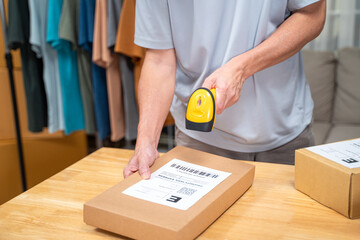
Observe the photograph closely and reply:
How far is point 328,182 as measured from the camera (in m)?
0.76

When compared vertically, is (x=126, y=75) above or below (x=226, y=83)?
below

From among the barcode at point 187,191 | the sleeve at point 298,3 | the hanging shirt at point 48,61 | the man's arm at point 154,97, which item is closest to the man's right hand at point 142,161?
the man's arm at point 154,97

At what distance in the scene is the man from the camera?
964 millimetres

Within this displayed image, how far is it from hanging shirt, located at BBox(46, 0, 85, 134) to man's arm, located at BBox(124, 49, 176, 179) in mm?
1407

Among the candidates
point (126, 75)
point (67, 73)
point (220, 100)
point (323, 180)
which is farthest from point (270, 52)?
point (67, 73)

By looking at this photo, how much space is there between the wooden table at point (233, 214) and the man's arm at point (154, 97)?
119 mm

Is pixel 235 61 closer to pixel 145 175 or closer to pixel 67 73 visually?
pixel 145 175

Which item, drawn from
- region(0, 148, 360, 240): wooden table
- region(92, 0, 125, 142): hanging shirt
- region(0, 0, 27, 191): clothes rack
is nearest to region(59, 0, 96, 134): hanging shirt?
region(92, 0, 125, 142): hanging shirt

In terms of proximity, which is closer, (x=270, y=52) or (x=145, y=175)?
(x=145, y=175)

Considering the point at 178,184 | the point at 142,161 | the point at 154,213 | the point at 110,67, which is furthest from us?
the point at 110,67

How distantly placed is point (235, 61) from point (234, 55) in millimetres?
144

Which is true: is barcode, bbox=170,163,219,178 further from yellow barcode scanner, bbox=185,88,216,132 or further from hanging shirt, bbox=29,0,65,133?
hanging shirt, bbox=29,0,65,133

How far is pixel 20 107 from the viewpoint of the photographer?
254 cm

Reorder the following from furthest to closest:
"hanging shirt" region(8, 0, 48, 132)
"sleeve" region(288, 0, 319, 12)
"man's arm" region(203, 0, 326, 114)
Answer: "hanging shirt" region(8, 0, 48, 132)
"sleeve" region(288, 0, 319, 12)
"man's arm" region(203, 0, 326, 114)
